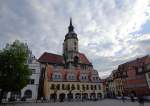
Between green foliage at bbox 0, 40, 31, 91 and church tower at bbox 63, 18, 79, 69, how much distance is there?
1384 inches

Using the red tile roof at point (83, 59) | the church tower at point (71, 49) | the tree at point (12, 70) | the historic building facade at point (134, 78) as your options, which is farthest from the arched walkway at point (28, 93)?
the red tile roof at point (83, 59)

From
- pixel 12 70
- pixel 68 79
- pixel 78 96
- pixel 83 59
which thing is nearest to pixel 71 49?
pixel 83 59

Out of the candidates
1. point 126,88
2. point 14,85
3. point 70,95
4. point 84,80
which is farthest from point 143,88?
point 14,85

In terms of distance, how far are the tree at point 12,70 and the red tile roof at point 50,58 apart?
25.9 metres

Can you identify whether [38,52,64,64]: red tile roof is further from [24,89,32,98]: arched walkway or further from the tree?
the tree

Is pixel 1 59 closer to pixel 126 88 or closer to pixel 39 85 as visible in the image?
pixel 39 85

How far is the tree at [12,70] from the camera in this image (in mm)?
41000

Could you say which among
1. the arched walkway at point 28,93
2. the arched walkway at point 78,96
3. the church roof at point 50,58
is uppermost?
the church roof at point 50,58

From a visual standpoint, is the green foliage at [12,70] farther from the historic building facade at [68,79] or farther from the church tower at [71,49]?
the church tower at [71,49]

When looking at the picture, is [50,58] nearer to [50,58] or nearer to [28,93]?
[50,58]

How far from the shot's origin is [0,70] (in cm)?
4219

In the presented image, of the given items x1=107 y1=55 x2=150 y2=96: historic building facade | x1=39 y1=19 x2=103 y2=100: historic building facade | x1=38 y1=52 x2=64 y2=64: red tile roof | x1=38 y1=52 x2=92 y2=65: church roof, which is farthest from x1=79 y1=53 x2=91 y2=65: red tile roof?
x1=107 y1=55 x2=150 y2=96: historic building facade

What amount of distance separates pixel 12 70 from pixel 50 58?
30.9m

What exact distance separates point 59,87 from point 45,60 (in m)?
14.0
